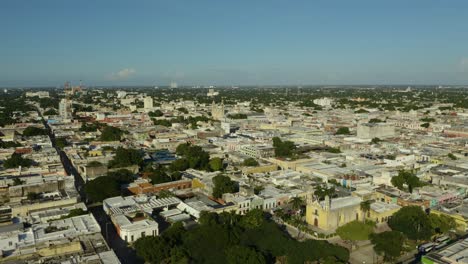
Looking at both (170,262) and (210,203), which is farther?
(210,203)

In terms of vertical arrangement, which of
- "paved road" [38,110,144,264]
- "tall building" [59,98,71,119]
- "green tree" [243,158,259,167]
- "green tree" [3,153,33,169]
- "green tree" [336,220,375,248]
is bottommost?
"paved road" [38,110,144,264]

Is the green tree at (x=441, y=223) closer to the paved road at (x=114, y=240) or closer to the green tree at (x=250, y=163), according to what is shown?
the paved road at (x=114, y=240)

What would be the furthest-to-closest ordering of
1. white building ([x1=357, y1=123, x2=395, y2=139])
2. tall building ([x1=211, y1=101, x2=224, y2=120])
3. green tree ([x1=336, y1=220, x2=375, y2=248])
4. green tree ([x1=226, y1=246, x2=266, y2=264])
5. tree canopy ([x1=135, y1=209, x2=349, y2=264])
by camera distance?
tall building ([x1=211, y1=101, x2=224, y2=120]) < white building ([x1=357, y1=123, x2=395, y2=139]) < green tree ([x1=336, y1=220, x2=375, y2=248]) < tree canopy ([x1=135, y1=209, x2=349, y2=264]) < green tree ([x1=226, y1=246, x2=266, y2=264])

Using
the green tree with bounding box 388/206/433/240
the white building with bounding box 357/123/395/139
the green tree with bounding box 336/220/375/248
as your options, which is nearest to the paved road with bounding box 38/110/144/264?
the green tree with bounding box 336/220/375/248

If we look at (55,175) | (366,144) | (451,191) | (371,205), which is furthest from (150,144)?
(451,191)

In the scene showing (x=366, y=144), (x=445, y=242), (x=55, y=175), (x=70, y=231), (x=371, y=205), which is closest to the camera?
(x=70, y=231)

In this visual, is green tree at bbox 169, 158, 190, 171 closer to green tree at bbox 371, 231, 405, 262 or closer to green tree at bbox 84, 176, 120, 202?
green tree at bbox 84, 176, 120, 202

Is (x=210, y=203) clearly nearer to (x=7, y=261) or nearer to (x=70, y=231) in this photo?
(x=70, y=231)
